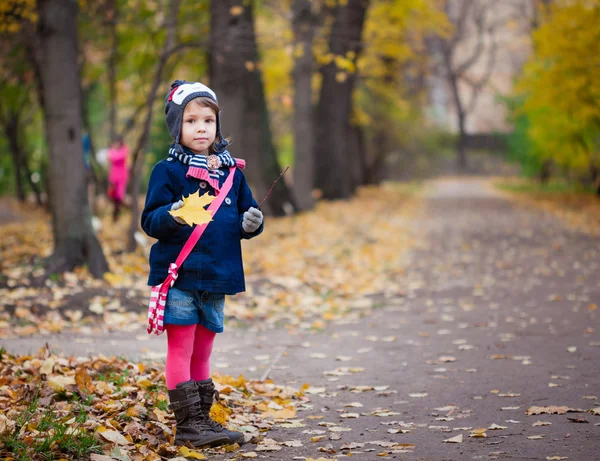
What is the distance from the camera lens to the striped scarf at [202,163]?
4461 mm

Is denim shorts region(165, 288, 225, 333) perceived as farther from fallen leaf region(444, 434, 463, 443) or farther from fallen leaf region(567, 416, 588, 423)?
fallen leaf region(567, 416, 588, 423)

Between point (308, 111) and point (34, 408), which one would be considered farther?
point (308, 111)

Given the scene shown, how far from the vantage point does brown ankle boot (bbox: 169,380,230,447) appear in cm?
448

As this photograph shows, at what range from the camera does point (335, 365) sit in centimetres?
678

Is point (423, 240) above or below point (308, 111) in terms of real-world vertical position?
below

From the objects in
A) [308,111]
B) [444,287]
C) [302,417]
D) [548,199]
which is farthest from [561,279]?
[548,199]

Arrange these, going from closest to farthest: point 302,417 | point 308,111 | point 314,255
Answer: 1. point 302,417
2. point 314,255
3. point 308,111

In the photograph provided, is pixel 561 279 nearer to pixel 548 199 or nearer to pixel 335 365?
pixel 335 365

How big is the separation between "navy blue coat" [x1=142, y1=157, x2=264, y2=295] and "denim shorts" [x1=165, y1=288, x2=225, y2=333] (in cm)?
7

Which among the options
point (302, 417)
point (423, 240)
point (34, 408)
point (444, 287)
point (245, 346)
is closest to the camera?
point (34, 408)

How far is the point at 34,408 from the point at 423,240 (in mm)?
13395

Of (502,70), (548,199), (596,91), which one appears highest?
(502,70)

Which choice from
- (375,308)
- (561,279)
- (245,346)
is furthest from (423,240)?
(245,346)

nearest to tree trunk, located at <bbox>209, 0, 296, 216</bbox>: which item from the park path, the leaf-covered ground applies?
the leaf-covered ground
